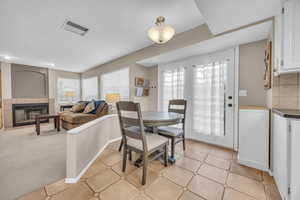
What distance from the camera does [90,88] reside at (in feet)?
18.1

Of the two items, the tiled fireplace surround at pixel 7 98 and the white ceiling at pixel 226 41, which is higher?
the white ceiling at pixel 226 41

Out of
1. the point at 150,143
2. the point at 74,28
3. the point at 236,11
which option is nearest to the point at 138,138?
the point at 150,143

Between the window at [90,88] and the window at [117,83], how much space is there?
1.90ft

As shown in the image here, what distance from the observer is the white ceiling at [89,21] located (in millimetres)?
1626

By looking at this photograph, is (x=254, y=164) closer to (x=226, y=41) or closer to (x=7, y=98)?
(x=226, y=41)

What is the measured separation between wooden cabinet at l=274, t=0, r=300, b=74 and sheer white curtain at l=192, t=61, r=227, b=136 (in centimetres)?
102

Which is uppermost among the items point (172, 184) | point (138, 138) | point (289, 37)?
point (289, 37)

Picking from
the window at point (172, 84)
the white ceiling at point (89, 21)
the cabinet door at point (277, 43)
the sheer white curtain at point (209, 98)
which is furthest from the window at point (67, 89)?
the cabinet door at point (277, 43)

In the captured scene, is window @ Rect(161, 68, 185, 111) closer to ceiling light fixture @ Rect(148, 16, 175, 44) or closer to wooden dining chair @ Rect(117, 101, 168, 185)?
ceiling light fixture @ Rect(148, 16, 175, 44)

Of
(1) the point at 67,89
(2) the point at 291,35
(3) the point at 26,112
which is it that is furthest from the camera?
(1) the point at 67,89

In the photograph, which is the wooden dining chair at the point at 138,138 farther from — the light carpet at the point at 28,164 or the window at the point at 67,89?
the window at the point at 67,89

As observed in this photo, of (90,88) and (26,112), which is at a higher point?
(90,88)

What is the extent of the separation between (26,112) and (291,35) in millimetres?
7419

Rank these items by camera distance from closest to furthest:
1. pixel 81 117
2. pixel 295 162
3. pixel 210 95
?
pixel 295 162 → pixel 210 95 → pixel 81 117
